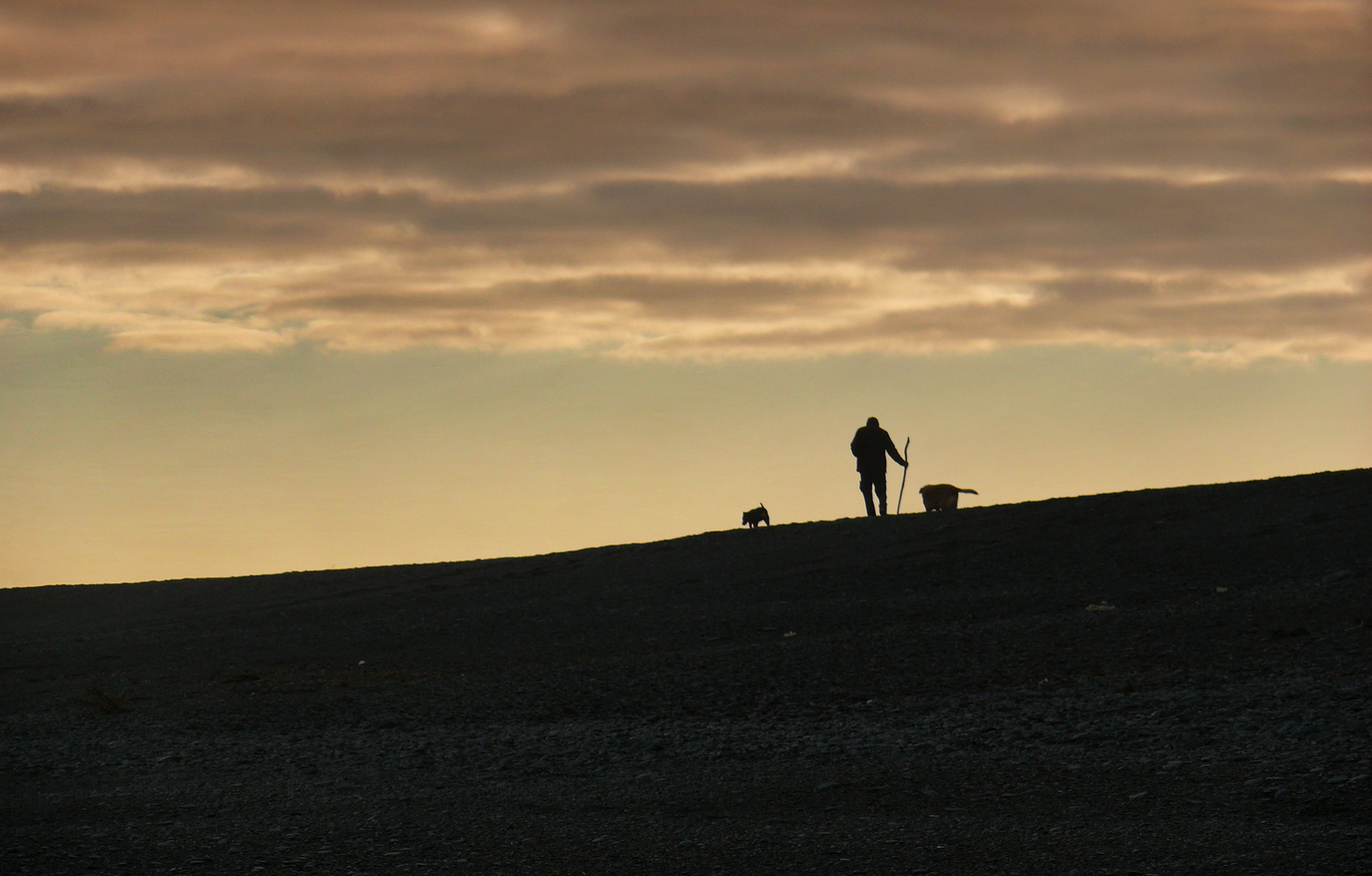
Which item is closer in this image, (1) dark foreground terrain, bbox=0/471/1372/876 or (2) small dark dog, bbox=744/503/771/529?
(1) dark foreground terrain, bbox=0/471/1372/876

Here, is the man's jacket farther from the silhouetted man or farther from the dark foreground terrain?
the dark foreground terrain

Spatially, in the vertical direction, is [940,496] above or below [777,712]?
above

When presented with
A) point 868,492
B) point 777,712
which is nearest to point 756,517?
point 868,492

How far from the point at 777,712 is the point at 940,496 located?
15.0 metres

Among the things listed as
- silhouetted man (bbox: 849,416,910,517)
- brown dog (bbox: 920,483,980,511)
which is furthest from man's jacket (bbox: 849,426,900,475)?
brown dog (bbox: 920,483,980,511)

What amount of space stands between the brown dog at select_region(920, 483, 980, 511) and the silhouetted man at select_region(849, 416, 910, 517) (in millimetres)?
1393

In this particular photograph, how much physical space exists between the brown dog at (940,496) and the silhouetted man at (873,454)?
1393 mm

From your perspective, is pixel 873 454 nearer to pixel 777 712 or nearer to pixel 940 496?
pixel 940 496

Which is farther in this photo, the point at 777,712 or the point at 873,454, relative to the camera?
the point at 873,454

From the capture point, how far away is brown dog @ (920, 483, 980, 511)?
26.4m

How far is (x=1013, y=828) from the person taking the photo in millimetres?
7750

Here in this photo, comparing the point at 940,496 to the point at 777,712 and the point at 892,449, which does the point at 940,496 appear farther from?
the point at 777,712

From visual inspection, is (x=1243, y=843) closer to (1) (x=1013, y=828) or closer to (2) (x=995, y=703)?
(1) (x=1013, y=828)

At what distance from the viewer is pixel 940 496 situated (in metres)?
26.5
